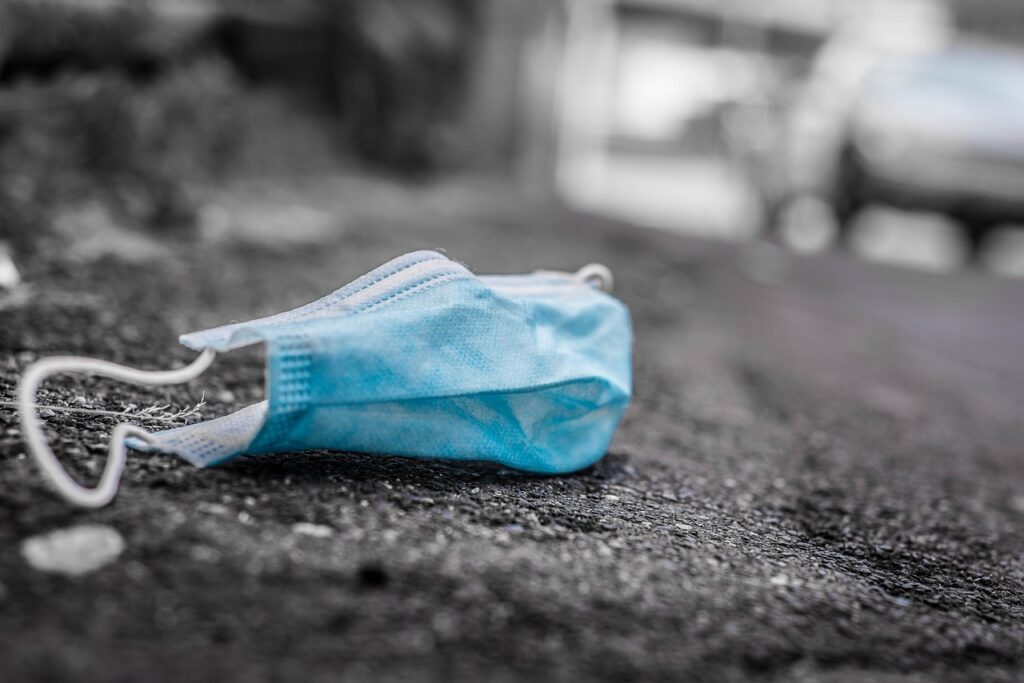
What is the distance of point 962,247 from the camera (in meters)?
8.59

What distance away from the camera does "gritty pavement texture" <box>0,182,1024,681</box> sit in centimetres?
119

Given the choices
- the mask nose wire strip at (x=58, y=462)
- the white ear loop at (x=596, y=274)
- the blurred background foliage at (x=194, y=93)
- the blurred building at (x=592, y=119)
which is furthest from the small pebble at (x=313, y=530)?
the blurred building at (x=592, y=119)

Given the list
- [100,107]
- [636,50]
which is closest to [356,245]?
[100,107]

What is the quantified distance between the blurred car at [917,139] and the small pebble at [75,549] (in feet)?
23.2

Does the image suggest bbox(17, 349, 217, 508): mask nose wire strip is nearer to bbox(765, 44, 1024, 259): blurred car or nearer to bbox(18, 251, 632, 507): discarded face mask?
bbox(18, 251, 632, 507): discarded face mask

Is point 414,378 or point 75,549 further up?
point 414,378

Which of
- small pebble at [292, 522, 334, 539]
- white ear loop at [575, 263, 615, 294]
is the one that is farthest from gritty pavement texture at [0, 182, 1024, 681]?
white ear loop at [575, 263, 615, 294]

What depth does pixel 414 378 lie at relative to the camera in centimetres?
159

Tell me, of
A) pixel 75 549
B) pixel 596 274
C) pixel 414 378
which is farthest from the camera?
pixel 596 274

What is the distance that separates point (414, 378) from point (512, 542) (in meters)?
0.31

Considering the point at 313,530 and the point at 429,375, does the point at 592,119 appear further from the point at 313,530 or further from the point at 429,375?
the point at 313,530

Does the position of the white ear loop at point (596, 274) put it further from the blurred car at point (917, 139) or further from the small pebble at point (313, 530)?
the blurred car at point (917, 139)

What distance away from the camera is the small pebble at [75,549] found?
1.24 metres

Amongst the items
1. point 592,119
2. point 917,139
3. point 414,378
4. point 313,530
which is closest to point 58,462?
point 313,530
